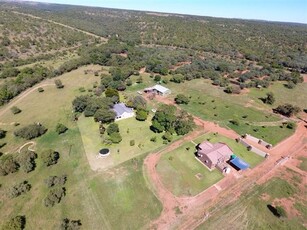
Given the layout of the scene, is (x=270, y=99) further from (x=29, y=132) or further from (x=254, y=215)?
(x=29, y=132)

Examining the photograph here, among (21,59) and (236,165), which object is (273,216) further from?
(21,59)

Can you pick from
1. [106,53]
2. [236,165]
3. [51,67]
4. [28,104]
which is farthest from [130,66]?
[236,165]

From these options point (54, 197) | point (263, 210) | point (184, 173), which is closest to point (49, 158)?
point (54, 197)

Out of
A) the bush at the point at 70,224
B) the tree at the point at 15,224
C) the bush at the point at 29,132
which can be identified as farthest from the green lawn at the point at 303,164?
the bush at the point at 29,132

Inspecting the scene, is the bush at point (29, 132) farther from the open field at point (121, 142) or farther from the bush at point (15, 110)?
the bush at point (15, 110)

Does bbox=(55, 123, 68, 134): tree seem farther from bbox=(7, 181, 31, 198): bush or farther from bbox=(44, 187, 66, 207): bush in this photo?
bbox=(44, 187, 66, 207): bush

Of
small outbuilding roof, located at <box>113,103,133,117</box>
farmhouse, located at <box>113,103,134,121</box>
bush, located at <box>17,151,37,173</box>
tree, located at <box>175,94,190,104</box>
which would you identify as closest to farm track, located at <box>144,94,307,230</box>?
farmhouse, located at <box>113,103,134,121</box>
